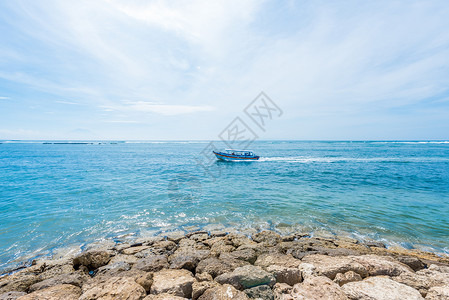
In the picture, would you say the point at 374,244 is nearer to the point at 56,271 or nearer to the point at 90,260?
the point at 90,260

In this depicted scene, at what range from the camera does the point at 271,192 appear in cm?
1719

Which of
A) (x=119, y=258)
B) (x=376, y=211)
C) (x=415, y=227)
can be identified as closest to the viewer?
(x=119, y=258)

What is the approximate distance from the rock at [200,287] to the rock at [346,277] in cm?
309

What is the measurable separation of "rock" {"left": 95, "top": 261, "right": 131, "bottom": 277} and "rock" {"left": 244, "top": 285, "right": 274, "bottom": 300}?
3.93 meters

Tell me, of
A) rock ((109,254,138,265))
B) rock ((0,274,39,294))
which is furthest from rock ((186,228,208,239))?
rock ((0,274,39,294))

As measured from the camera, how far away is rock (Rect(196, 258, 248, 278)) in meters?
5.46

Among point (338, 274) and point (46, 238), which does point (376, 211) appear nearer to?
point (338, 274)

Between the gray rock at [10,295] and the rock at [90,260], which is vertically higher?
the gray rock at [10,295]

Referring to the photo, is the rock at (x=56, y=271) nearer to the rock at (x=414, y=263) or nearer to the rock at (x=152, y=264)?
the rock at (x=152, y=264)

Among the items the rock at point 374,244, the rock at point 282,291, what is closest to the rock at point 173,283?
the rock at point 282,291

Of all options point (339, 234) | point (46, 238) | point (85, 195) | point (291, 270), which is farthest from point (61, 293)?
point (85, 195)

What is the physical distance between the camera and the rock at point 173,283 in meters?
4.55

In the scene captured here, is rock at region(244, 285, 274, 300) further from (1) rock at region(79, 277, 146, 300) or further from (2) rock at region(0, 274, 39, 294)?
(2) rock at region(0, 274, 39, 294)

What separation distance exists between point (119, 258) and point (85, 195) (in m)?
12.5
